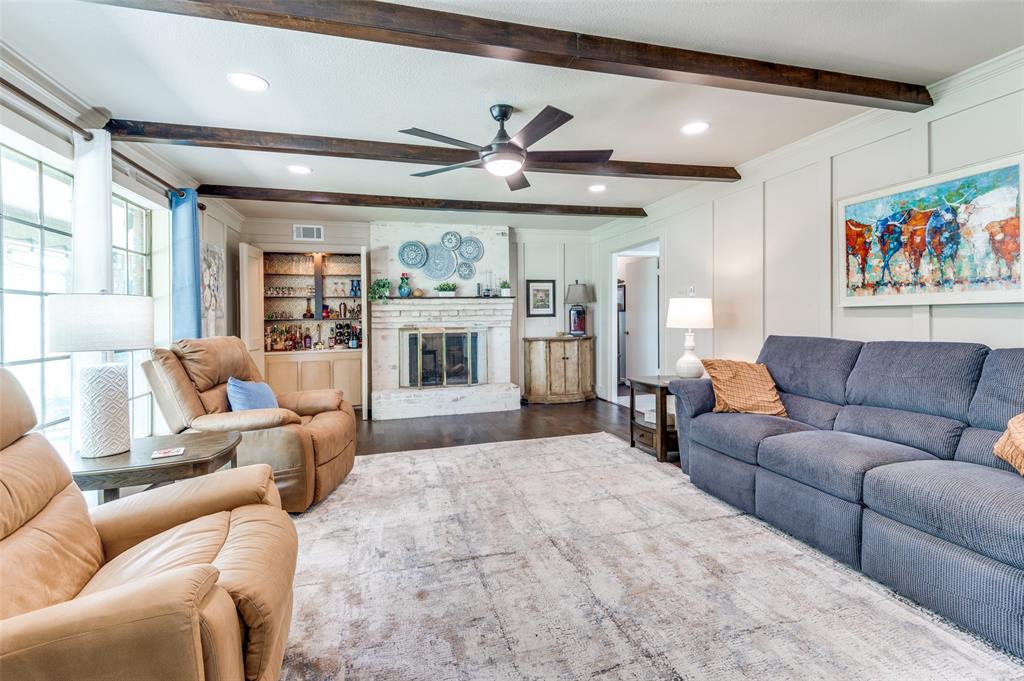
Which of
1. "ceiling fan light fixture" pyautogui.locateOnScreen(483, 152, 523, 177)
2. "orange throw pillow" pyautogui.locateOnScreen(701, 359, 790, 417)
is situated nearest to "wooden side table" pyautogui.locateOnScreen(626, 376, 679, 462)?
"orange throw pillow" pyautogui.locateOnScreen(701, 359, 790, 417)

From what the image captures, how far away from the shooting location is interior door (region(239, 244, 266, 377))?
516 cm

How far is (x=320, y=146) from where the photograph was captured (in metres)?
3.35

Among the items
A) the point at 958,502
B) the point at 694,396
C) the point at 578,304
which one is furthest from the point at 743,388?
the point at 578,304

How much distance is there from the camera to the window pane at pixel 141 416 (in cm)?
367

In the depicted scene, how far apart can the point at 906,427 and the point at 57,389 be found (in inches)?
179

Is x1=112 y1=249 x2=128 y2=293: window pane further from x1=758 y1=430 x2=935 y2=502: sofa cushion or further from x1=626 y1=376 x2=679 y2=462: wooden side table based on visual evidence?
x1=758 y1=430 x2=935 y2=502: sofa cushion

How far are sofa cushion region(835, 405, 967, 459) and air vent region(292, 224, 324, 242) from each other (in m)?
5.74

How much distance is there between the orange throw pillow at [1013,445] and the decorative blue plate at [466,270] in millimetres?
5269

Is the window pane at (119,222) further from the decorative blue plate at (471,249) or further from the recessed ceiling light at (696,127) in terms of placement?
the recessed ceiling light at (696,127)

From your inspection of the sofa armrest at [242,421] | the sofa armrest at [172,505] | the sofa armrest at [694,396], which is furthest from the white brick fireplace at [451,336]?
the sofa armrest at [172,505]

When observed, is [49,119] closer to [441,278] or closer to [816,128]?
[441,278]

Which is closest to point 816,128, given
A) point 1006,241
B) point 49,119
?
point 1006,241

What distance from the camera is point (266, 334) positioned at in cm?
611

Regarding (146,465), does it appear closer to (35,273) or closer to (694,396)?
(35,273)
